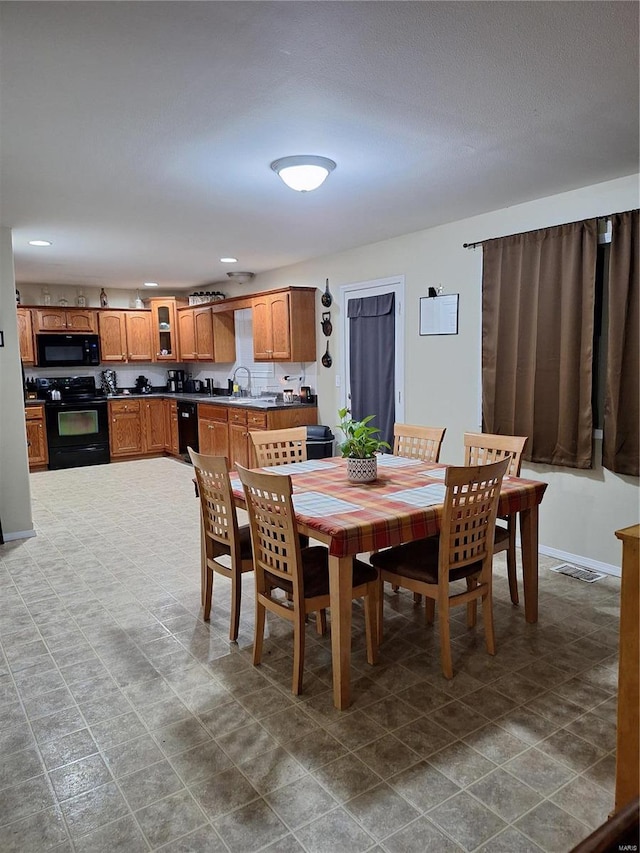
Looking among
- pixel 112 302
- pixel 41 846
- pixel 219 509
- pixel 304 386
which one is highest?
pixel 112 302

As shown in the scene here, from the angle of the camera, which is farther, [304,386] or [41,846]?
[304,386]

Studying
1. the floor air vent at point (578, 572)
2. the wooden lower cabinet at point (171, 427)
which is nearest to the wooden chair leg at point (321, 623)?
the floor air vent at point (578, 572)

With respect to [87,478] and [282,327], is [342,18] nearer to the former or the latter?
[282,327]

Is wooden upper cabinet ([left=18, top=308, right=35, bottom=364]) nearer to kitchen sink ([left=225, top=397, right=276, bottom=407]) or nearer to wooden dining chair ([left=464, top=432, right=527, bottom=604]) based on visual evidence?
kitchen sink ([left=225, top=397, right=276, bottom=407])

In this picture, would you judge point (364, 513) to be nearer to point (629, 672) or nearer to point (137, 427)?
point (629, 672)

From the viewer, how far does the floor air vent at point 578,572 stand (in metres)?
3.64

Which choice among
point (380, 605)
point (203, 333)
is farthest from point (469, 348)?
point (203, 333)

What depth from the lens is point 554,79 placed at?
2.21 metres

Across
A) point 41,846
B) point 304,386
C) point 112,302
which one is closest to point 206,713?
point 41,846

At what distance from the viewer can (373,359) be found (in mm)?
5484

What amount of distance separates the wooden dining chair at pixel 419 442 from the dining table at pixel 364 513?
0.28 metres

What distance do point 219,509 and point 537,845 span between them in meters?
1.84

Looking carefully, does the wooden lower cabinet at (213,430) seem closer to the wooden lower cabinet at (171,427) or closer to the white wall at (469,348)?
the wooden lower cabinet at (171,427)

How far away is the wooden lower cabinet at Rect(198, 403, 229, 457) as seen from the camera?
6.82 metres
